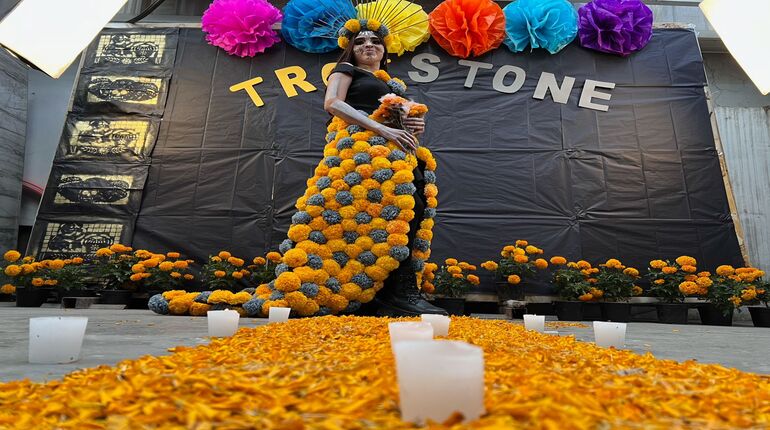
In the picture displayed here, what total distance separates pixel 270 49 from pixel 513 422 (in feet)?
17.4

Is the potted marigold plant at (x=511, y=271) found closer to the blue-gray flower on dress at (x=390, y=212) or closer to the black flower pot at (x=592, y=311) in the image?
the black flower pot at (x=592, y=311)

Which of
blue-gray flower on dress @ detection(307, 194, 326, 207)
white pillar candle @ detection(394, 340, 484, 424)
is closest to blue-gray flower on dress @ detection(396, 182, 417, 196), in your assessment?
blue-gray flower on dress @ detection(307, 194, 326, 207)

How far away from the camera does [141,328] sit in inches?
73.5

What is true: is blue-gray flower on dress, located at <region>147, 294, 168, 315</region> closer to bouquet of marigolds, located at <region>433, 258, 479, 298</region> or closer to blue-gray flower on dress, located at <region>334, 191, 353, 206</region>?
blue-gray flower on dress, located at <region>334, 191, 353, 206</region>

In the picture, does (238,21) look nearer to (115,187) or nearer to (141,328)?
(115,187)

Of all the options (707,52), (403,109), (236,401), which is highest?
(707,52)

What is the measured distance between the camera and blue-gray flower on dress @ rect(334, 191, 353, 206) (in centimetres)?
257

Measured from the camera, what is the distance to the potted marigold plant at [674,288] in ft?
12.3

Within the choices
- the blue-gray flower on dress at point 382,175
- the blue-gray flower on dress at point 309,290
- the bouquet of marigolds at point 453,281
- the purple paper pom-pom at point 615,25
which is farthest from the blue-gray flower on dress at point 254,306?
the purple paper pom-pom at point 615,25

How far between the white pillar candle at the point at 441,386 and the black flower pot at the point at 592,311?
3.73 m


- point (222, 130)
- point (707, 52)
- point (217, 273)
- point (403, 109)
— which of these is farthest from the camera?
point (707, 52)

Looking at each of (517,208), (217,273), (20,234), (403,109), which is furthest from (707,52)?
(20,234)

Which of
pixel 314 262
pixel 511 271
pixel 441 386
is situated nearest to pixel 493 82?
pixel 511 271

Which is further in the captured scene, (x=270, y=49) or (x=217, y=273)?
(x=270, y=49)
